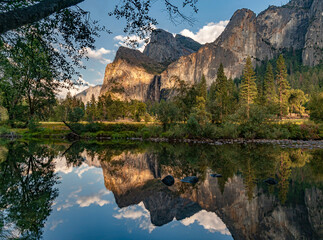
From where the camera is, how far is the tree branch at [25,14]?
11.3 feet

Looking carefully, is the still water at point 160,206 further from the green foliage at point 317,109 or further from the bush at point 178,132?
the green foliage at point 317,109

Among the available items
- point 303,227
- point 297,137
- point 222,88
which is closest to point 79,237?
point 303,227

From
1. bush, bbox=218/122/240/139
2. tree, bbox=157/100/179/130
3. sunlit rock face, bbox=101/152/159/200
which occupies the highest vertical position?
tree, bbox=157/100/179/130

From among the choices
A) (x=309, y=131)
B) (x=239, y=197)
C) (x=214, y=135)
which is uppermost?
(x=309, y=131)

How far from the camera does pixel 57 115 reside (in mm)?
64688

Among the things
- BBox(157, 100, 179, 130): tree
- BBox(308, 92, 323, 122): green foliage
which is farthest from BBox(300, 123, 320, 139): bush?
BBox(157, 100, 179, 130): tree

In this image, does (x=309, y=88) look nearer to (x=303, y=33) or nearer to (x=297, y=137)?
(x=297, y=137)

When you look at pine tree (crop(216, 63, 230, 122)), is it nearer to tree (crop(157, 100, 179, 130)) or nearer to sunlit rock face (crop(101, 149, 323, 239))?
tree (crop(157, 100, 179, 130))

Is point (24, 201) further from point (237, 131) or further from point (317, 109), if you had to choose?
point (317, 109)

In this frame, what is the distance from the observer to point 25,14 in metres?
3.59

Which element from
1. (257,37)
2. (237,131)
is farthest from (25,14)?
(257,37)

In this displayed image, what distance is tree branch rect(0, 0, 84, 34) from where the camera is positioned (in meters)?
3.43

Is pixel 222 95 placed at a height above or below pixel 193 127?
above

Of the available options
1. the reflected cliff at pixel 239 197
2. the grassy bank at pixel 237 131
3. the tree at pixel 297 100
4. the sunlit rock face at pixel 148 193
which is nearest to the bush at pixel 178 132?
the grassy bank at pixel 237 131
